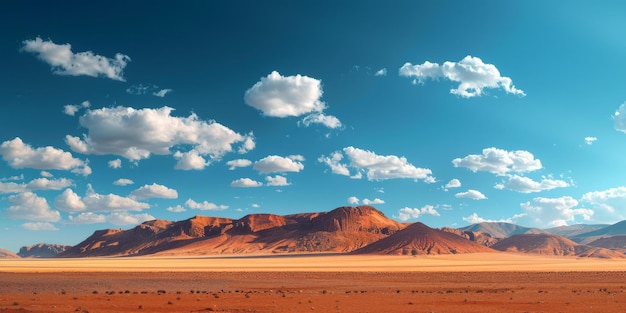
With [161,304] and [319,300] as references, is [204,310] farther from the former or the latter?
[319,300]

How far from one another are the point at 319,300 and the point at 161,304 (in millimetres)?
9940

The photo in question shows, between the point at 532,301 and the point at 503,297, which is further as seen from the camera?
the point at 503,297

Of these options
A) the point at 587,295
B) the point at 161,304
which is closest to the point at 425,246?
the point at 587,295

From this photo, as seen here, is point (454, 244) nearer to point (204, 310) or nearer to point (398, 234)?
point (398, 234)

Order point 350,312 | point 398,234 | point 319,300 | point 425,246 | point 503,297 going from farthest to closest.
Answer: point 398,234 → point 425,246 → point 503,297 → point 319,300 → point 350,312

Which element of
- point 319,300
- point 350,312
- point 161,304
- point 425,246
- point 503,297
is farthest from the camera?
point 425,246

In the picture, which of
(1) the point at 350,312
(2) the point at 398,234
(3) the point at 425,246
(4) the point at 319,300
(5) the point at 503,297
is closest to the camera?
(1) the point at 350,312

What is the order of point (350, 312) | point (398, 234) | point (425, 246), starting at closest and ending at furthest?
point (350, 312), point (425, 246), point (398, 234)

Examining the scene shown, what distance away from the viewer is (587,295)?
37.9m

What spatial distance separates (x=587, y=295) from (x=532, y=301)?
726cm

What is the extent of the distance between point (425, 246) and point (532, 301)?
15494 cm

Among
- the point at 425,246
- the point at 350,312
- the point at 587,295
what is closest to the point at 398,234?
the point at 425,246

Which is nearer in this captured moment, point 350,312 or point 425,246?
point 350,312

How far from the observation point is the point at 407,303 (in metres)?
32.6
